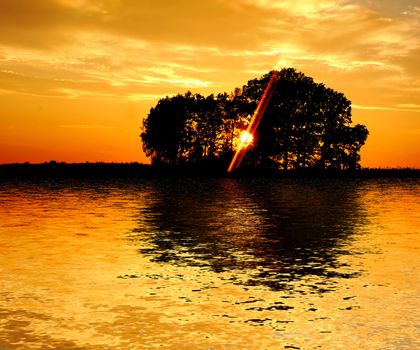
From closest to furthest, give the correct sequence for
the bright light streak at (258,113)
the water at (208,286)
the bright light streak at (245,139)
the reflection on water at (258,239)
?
1. the water at (208,286)
2. the reflection on water at (258,239)
3. the bright light streak at (245,139)
4. the bright light streak at (258,113)

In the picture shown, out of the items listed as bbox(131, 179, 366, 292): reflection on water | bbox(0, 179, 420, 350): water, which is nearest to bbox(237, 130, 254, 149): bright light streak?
bbox(131, 179, 366, 292): reflection on water

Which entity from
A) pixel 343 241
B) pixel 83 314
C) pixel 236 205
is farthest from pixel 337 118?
pixel 83 314

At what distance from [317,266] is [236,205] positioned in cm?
2886

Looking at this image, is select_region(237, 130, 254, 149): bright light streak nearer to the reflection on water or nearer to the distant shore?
the distant shore

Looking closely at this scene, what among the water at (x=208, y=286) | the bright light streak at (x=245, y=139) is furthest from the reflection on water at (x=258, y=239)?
the bright light streak at (x=245, y=139)

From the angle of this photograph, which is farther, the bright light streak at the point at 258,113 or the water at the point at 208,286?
the bright light streak at the point at 258,113

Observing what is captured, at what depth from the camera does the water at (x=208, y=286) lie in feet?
38.3

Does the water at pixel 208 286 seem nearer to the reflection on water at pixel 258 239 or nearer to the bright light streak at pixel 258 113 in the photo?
the reflection on water at pixel 258 239

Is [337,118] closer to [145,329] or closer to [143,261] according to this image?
[143,261]

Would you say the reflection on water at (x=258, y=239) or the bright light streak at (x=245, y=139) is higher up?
the bright light streak at (x=245, y=139)

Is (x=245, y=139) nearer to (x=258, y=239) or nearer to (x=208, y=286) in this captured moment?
(x=258, y=239)

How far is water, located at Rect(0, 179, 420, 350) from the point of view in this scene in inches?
460

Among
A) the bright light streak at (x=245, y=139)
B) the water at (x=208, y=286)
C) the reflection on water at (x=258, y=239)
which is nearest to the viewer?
the water at (x=208, y=286)

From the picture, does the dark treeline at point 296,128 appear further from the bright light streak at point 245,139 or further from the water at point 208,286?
the water at point 208,286
